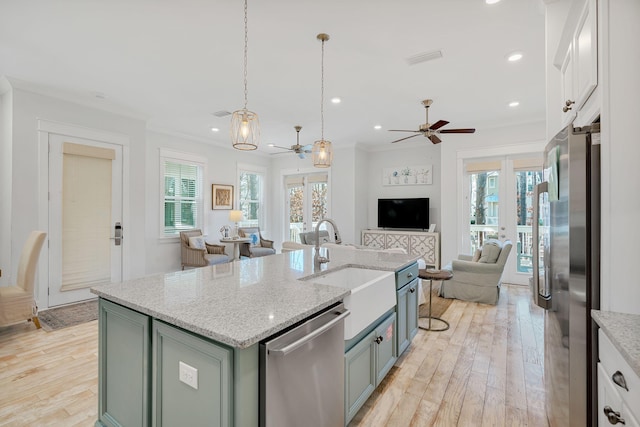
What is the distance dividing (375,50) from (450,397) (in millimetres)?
2999

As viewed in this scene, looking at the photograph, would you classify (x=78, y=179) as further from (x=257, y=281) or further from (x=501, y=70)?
(x=501, y=70)

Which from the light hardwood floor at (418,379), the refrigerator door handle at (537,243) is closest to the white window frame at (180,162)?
the light hardwood floor at (418,379)

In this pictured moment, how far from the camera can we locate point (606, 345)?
1.12 m

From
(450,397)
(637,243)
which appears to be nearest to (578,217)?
(637,243)

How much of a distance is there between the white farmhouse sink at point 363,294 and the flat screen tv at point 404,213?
4.32 m

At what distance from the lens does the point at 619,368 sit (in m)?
1.00

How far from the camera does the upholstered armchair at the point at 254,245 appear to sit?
262 inches

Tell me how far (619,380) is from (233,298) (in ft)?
4.92

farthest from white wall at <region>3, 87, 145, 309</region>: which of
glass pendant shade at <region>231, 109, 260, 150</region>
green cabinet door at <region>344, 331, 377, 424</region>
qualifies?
green cabinet door at <region>344, 331, 377, 424</region>

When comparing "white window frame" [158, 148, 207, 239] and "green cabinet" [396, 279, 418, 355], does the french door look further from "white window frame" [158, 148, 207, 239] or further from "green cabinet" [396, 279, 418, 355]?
"white window frame" [158, 148, 207, 239]

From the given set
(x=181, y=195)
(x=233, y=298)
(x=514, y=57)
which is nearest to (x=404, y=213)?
(x=514, y=57)

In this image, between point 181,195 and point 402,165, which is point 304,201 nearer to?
point 402,165

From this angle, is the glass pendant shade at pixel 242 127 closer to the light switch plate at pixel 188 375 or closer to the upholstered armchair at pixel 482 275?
the light switch plate at pixel 188 375

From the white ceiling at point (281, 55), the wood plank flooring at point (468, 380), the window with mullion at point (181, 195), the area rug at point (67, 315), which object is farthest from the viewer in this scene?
the window with mullion at point (181, 195)
